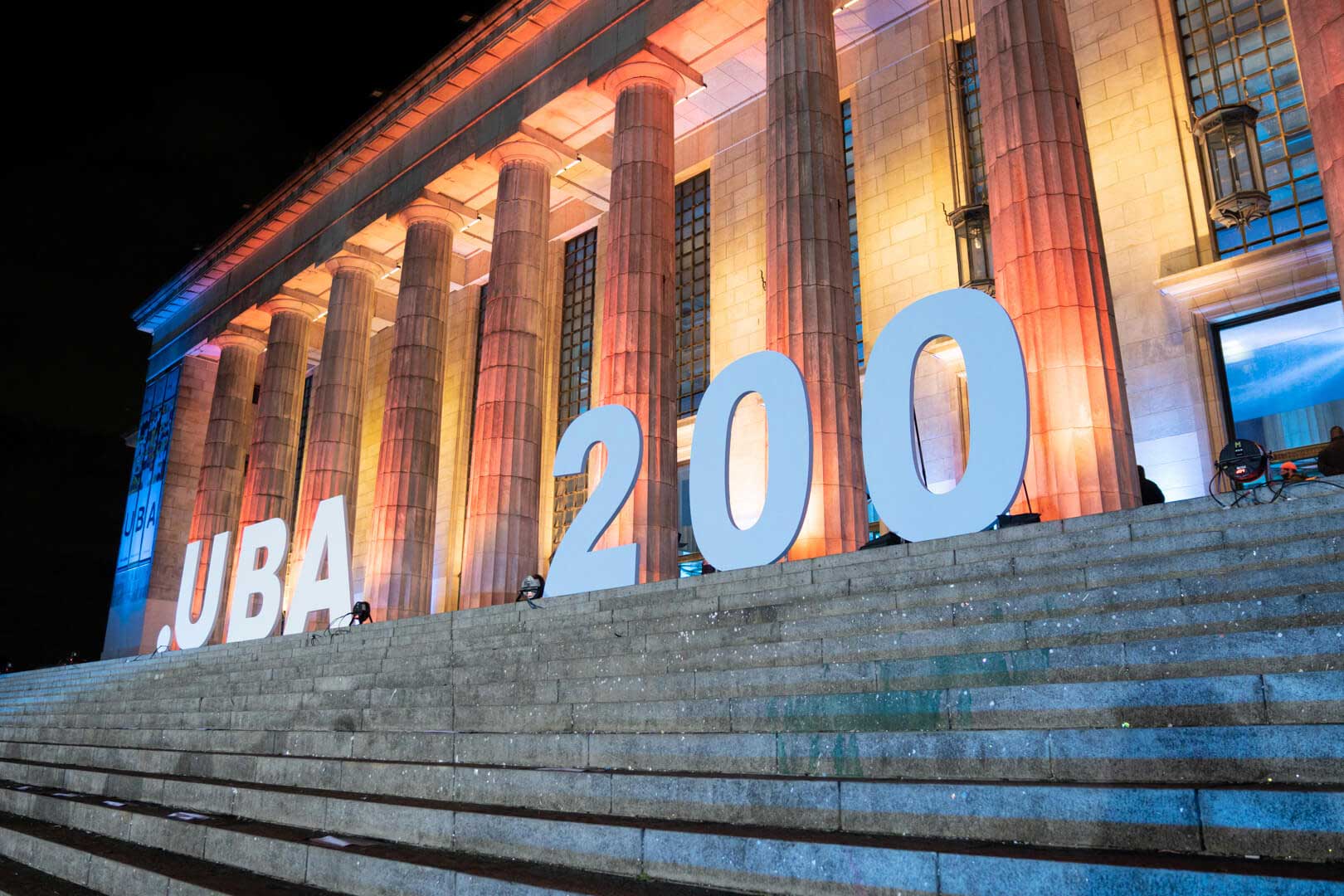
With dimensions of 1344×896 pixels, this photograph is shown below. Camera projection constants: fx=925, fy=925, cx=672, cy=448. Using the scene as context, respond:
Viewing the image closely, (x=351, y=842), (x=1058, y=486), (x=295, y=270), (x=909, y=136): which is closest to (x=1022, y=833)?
(x=351, y=842)

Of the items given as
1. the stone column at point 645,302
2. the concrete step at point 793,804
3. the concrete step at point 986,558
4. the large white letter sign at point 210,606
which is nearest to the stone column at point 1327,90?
the concrete step at point 986,558

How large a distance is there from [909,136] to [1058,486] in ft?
44.8

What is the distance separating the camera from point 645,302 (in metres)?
19.8

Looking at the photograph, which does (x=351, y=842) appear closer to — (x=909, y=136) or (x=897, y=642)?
(x=897, y=642)

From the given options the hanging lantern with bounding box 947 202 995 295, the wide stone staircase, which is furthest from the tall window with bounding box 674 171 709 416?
the wide stone staircase

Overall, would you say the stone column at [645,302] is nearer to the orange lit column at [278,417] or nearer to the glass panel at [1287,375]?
the glass panel at [1287,375]

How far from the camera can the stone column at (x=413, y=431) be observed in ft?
78.5

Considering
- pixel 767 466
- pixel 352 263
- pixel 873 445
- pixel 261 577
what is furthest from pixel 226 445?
pixel 873 445

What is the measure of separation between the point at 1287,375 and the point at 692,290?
50.8ft

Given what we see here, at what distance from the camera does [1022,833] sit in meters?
4.34

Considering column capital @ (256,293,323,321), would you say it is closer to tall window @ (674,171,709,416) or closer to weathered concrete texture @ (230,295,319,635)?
weathered concrete texture @ (230,295,319,635)

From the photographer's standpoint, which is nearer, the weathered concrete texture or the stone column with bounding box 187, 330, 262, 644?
the weathered concrete texture

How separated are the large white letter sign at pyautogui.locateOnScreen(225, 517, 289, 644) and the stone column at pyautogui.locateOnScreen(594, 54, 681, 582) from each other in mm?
7388

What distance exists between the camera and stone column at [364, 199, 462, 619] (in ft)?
78.5
